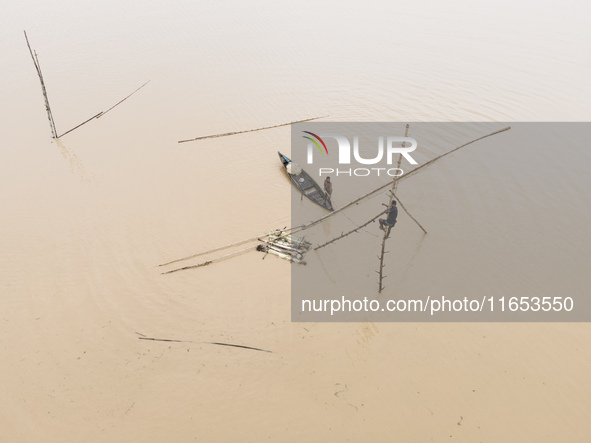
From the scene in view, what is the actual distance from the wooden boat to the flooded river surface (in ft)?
0.82

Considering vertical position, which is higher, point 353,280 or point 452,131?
point 452,131

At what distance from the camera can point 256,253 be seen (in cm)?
763

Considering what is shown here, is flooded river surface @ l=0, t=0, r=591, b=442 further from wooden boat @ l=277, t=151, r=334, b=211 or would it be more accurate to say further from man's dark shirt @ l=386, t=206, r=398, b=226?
man's dark shirt @ l=386, t=206, r=398, b=226

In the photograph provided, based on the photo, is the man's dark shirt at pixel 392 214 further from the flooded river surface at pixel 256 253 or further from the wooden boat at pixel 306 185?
the wooden boat at pixel 306 185

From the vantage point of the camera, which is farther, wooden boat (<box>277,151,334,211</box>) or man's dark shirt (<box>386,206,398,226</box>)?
wooden boat (<box>277,151,334,211</box>)

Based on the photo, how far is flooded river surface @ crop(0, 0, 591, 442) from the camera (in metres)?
5.44

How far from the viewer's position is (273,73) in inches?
544

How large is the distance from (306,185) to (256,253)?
7.34ft

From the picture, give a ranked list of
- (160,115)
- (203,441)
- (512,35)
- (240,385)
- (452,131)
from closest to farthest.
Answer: (203,441) → (240,385) → (452,131) → (160,115) → (512,35)

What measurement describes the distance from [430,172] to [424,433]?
19.9 ft

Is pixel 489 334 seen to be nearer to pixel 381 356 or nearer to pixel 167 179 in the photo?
pixel 381 356

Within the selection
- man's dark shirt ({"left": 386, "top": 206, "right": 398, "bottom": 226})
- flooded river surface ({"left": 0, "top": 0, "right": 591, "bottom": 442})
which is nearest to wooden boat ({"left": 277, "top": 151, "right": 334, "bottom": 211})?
flooded river surface ({"left": 0, "top": 0, "right": 591, "bottom": 442})

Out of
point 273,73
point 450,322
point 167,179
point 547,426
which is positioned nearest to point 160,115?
point 167,179

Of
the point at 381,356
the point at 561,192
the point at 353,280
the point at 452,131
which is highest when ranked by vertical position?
the point at 452,131
